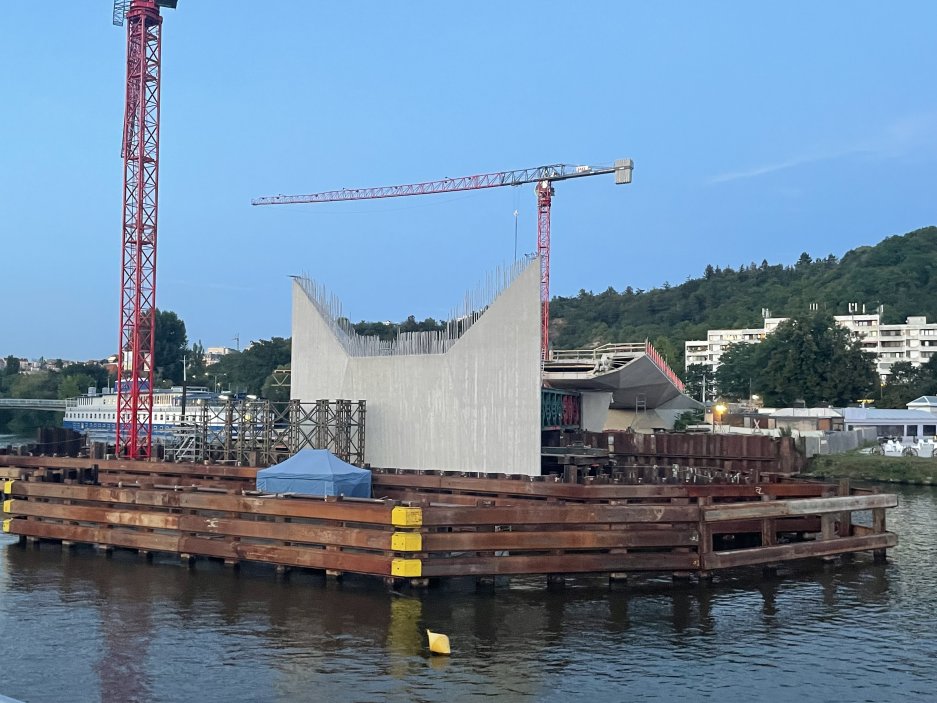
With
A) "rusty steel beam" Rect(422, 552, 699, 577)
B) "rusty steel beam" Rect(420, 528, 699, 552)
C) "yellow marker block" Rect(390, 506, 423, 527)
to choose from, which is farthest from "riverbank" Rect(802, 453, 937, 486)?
"yellow marker block" Rect(390, 506, 423, 527)

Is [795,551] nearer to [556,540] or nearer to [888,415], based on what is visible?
[556,540]

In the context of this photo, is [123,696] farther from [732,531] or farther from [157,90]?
[157,90]

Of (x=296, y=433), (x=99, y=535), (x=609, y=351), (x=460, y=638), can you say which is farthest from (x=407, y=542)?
(x=609, y=351)

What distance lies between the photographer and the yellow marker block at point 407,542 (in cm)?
2456

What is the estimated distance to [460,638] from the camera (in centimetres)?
2117

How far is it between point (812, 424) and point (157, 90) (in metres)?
64.1

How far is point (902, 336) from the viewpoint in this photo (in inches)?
5901

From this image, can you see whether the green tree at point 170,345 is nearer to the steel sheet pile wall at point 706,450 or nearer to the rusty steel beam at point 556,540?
the steel sheet pile wall at point 706,450

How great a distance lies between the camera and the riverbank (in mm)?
65250

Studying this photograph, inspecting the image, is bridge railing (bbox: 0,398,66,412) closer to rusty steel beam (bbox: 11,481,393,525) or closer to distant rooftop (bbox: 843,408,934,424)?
distant rooftop (bbox: 843,408,934,424)

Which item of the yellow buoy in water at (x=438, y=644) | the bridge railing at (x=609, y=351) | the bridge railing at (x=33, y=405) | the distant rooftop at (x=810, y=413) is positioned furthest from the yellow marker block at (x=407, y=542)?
the bridge railing at (x=33, y=405)

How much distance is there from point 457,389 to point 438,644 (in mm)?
18684

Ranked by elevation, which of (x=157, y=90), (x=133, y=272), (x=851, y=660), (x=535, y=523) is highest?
(x=157, y=90)

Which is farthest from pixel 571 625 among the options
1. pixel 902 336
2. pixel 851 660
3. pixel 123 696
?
pixel 902 336
